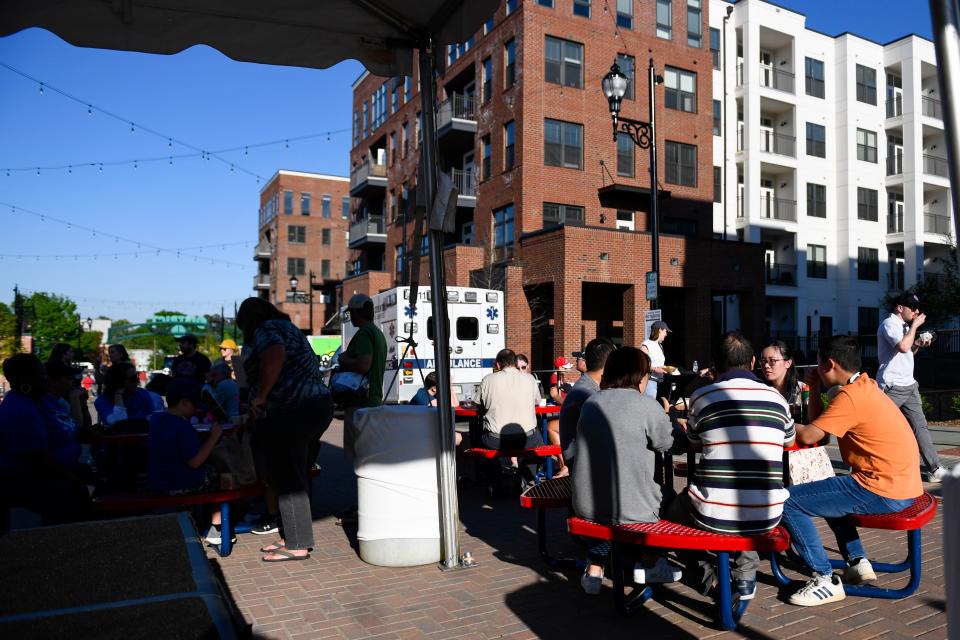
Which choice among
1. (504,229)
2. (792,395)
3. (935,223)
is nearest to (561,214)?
(504,229)

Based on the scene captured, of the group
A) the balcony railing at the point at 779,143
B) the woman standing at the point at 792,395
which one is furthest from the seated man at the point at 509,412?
the balcony railing at the point at 779,143

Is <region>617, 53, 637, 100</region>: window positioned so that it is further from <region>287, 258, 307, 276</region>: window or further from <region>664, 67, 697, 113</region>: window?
<region>287, 258, 307, 276</region>: window

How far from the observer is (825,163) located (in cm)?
3784

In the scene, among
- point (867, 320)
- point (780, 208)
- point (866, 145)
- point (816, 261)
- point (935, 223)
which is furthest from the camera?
point (935, 223)

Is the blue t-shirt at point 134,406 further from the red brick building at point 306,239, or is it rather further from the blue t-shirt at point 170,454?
the red brick building at point 306,239

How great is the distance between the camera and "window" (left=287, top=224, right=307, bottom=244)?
2547 inches

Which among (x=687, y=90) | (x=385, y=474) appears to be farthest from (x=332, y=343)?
(x=385, y=474)

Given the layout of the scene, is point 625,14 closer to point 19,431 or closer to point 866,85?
point 866,85

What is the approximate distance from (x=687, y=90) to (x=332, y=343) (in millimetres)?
20177

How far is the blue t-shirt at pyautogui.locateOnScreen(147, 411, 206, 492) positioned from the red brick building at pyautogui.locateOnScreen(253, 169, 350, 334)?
2238 inches

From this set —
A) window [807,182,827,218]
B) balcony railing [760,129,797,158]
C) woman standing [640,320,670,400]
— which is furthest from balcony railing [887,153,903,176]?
woman standing [640,320,670,400]

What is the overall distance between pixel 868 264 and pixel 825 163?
235 inches

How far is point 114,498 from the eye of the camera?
542cm

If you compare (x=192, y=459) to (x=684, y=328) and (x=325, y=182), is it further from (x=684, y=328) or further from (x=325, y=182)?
(x=325, y=182)
